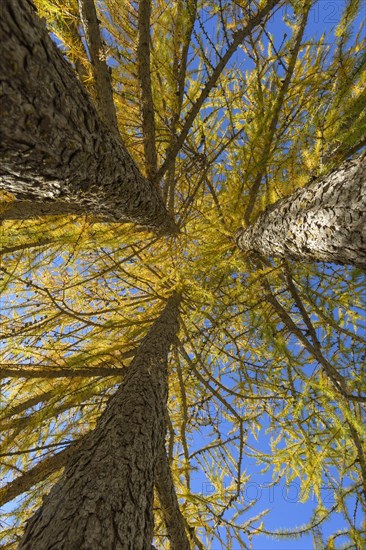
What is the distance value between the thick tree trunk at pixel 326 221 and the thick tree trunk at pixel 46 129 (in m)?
1.01

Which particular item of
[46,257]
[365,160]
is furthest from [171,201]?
[365,160]

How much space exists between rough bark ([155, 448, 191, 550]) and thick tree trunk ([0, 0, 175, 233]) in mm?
1825

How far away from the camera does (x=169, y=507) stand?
2381 mm

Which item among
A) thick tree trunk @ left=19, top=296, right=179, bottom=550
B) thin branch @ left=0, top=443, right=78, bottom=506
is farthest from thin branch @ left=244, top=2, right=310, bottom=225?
thin branch @ left=0, top=443, right=78, bottom=506

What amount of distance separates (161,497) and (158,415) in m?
0.85

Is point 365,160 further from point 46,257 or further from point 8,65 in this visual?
point 46,257

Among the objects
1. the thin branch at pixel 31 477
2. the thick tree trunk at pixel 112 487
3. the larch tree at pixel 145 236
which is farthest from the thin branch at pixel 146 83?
the thin branch at pixel 31 477

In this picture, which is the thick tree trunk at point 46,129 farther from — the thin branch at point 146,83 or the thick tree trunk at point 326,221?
the thick tree trunk at point 326,221

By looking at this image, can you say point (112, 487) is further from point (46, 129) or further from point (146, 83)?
point (146, 83)

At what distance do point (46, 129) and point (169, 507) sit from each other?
8.12 ft

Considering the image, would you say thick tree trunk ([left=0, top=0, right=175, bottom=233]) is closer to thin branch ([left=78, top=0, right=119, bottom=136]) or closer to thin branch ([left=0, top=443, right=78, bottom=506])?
thin branch ([left=78, top=0, right=119, bottom=136])

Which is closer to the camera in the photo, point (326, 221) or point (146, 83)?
point (326, 221)

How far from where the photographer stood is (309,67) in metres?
3.08

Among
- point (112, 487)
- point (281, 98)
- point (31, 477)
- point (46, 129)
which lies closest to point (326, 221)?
point (281, 98)
